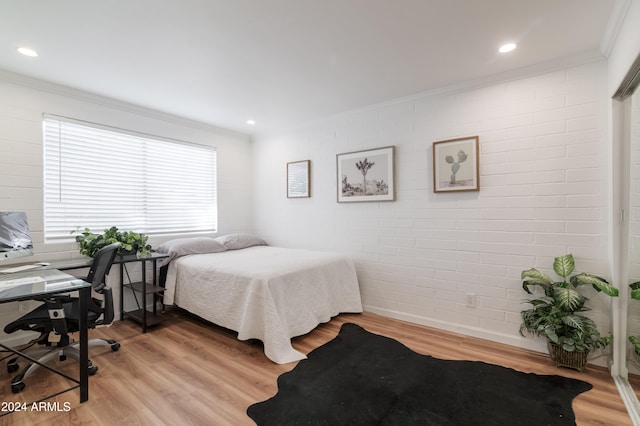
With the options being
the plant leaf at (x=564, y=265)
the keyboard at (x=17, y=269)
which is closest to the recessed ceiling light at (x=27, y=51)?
the keyboard at (x=17, y=269)

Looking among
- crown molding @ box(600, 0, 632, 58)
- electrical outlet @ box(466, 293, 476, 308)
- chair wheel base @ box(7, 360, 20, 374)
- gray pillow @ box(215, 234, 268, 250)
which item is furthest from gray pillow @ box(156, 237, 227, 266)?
crown molding @ box(600, 0, 632, 58)

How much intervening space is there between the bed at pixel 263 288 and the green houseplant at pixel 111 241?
300mm

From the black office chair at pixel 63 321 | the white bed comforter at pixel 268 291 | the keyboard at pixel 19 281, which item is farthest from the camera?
the white bed comforter at pixel 268 291

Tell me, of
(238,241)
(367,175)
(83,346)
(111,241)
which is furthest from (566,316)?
(111,241)

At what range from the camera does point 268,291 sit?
2.58 metres

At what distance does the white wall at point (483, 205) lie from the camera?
2461 mm

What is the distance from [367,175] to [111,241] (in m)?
2.93

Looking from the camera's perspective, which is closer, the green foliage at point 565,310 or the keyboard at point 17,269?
the green foliage at point 565,310

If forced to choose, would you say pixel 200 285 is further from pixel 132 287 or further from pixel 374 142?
pixel 374 142

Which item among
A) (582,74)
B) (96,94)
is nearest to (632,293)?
(582,74)

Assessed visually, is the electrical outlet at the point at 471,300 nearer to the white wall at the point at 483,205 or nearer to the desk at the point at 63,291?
the white wall at the point at 483,205

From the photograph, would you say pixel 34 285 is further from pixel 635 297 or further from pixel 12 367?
pixel 635 297

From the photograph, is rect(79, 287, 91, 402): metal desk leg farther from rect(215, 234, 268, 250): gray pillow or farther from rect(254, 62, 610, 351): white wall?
rect(254, 62, 610, 351): white wall

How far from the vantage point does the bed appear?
102 inches
